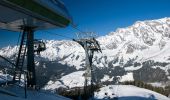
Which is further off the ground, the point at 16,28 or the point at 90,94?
the point at 16,28

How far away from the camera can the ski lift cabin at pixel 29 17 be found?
67.4 feet

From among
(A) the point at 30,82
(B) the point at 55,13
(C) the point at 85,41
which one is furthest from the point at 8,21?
(C) the point at 85,41

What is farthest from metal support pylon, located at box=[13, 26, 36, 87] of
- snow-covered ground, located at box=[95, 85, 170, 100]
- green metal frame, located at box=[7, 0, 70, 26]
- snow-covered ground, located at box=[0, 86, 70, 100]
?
snow-covered ground, located at box=[95, 85, 170, 100]

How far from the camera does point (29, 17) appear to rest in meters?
24.4

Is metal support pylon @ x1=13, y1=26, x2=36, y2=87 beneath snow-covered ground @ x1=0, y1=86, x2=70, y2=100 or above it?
above

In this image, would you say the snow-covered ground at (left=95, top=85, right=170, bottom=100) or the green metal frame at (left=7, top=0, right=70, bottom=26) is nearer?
the green metal frame at (left=7, top=0, right=70, bottom=26)

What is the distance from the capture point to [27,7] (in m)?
21.0

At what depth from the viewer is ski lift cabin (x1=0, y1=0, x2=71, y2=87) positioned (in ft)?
67.4

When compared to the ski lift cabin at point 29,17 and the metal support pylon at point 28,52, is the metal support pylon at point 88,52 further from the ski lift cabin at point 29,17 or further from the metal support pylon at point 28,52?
the ski lift cabin at point 29,17

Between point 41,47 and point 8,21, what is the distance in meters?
14.5

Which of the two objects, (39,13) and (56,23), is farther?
(56,23)

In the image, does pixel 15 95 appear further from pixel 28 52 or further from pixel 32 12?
pixel 28 52

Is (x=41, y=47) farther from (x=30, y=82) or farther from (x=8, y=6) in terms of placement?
(x=8, y=6)

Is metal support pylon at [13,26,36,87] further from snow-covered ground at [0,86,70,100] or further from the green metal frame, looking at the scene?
snow-covered ground at [0,86,70,100]
